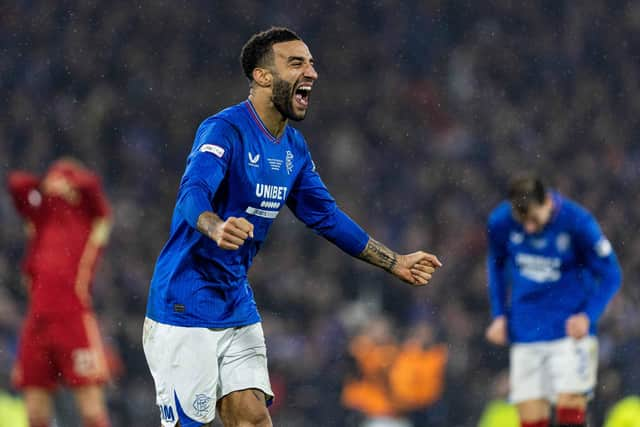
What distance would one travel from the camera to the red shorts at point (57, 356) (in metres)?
6.65

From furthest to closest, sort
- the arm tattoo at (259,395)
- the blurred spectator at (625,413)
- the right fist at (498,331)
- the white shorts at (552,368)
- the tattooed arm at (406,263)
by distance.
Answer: the blurred spectator at (625,413), the right fist at (498,331), the white shorts at (552,368), the tattooed arm at (406,263), the arm tattoo at (259,395)

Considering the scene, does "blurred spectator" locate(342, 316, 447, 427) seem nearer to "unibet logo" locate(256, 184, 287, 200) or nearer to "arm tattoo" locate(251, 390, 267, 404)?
"arm tattoo" locate(251, 390, 267, 404)

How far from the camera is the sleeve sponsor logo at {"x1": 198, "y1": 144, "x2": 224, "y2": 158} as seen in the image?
3.85 metres

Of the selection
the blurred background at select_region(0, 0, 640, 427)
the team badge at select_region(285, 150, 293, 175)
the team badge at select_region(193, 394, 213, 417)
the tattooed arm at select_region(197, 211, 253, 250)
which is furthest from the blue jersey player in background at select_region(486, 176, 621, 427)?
the tattooed arm at select_region(197, 211, 253, 250)

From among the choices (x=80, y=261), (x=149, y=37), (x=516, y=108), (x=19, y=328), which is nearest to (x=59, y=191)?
(x=80, y=261)

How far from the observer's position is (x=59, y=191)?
6848 millimetres

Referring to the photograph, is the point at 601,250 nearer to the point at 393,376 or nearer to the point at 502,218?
the point at 502,218

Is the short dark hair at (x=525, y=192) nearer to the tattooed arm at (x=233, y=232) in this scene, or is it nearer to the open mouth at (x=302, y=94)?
the open mouth at (x=302, y=94)

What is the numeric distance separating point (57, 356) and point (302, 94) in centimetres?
318

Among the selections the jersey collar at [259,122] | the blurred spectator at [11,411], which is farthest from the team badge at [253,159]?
the blurred spectator at [11,411]

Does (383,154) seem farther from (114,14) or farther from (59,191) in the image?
(59,191)

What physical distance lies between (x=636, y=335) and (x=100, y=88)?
598 cm

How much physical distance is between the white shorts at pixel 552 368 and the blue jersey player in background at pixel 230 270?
3.01 metres

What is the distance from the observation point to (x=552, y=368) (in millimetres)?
6840
